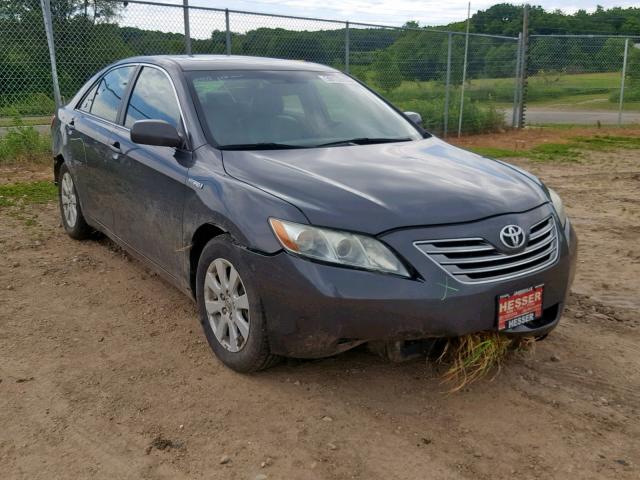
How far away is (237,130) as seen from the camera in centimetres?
384

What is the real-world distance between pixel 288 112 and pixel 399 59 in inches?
386

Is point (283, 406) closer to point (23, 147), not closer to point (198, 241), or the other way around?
point (198, 241)

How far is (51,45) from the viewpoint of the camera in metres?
8.91

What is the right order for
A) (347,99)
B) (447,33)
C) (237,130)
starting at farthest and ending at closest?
(447,33)
(347,99)
(237,130)

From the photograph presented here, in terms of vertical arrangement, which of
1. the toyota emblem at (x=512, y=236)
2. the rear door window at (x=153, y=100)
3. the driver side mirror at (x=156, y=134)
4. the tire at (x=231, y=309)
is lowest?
the tire at (x=231, y=309)

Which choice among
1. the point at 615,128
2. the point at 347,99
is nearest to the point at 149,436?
the point at 347,99

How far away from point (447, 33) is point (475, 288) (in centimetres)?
1158

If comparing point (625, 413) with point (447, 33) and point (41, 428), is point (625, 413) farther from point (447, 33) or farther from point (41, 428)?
point (447, 33)

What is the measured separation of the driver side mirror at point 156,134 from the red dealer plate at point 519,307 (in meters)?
1.97

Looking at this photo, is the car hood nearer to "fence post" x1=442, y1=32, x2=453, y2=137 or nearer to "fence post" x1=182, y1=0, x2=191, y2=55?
"fence post" x1=182, y1=0, x2=191, y2=55

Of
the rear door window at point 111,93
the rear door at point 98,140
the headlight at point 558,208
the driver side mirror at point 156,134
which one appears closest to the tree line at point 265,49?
the rear door at point 98,140

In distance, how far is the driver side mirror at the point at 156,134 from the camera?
12.0ft

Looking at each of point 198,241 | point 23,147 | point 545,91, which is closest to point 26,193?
point 23,147

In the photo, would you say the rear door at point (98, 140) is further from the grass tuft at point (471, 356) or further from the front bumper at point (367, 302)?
the grass tuft at point (471, 356)
